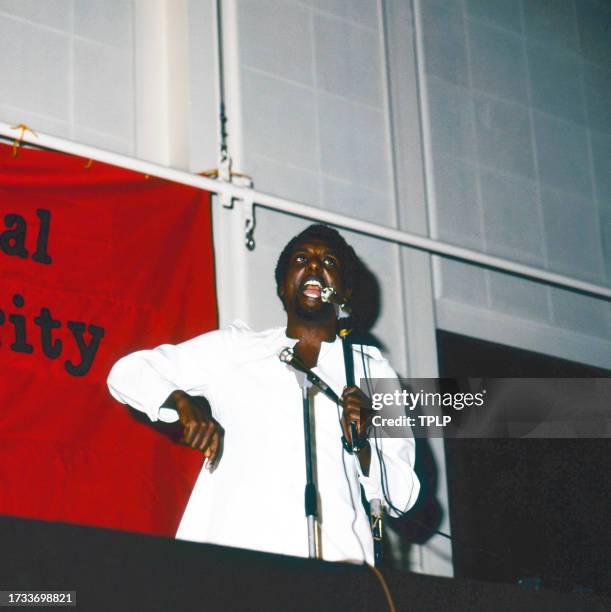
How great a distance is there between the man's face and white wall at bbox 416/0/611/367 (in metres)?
1.76

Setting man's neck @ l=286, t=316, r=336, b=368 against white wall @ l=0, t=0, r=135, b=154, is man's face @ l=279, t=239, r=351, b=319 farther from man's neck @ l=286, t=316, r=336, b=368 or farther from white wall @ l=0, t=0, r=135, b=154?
white wall @ l=0, t=0, r=135, b=154

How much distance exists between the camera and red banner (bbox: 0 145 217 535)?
11.7 feet

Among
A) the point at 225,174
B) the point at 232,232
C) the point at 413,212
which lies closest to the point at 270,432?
the point at 232,232

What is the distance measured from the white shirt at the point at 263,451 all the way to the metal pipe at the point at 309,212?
1.12 meters

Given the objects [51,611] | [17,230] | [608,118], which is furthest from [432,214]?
[51,611]

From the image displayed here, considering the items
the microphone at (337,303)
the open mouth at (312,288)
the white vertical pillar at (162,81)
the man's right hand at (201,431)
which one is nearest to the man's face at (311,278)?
the open mouth at (312,288)

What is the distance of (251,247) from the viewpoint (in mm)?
4426

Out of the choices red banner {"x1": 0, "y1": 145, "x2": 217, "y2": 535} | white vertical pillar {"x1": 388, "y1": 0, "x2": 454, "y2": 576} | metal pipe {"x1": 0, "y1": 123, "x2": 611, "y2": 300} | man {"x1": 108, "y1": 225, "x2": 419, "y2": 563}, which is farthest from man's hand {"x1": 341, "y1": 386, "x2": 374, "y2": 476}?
white vertical pillar {"x1": 388, "y1": 0, "x2": 454, "y2": 576}

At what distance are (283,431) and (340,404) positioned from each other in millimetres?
386

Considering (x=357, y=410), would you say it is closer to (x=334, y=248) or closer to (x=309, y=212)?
(x=334, y=248)

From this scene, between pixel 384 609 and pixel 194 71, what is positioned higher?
pixel 194 71

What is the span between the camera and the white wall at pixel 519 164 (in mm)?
5328

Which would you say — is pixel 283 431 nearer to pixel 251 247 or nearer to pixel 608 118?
pixel 251 247

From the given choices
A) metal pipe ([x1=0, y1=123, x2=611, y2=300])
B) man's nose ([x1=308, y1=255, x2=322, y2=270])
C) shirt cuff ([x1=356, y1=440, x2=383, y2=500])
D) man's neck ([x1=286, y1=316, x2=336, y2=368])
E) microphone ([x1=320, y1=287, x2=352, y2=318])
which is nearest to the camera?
microphone ([x1=320, y1=287, x2=352, y2=318])
